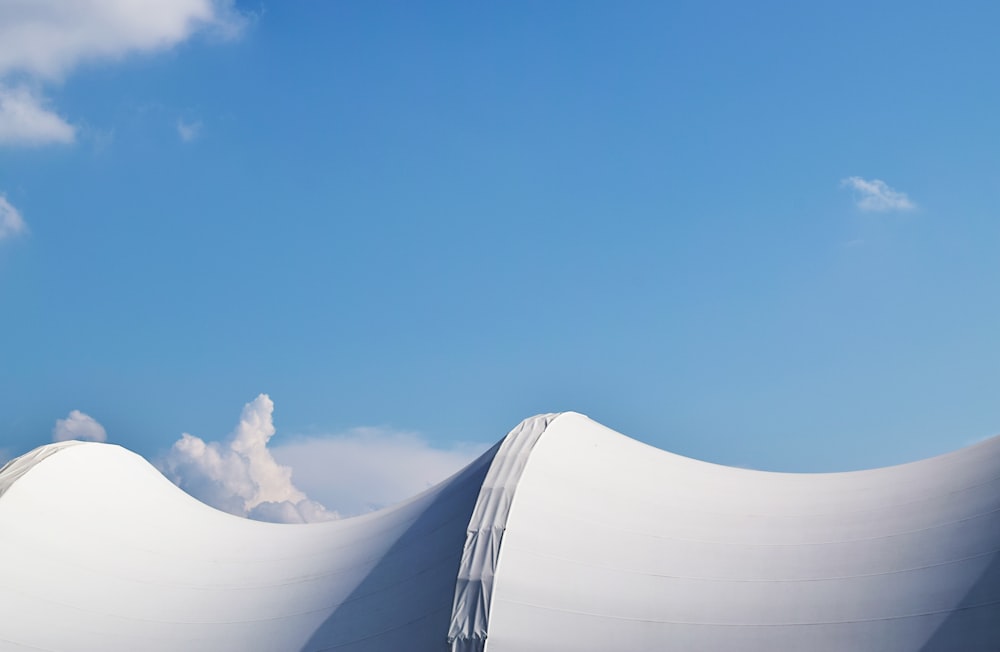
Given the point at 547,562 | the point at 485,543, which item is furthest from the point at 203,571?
the point at 547,562

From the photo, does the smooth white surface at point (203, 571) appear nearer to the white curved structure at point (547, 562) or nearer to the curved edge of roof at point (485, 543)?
the white curved structure at point (547, 562)

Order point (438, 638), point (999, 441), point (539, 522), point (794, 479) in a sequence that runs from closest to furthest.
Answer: point (438, 638)
point (539, 522)
point (999, 441)
point (794, 479)

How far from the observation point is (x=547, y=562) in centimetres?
1577

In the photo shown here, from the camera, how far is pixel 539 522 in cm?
1633

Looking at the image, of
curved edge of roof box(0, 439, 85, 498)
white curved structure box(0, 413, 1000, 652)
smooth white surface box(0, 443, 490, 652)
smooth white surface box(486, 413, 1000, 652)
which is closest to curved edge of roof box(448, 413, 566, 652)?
white curved structure box(0, 413, 1000, 652)

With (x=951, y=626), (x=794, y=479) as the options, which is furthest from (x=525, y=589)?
(x=794, y=479)

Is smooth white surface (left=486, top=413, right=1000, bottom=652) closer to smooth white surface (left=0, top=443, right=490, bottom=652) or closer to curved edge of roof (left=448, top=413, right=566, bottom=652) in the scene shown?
curved edge of roof (left=448, top=413, right=566, bottom=652)

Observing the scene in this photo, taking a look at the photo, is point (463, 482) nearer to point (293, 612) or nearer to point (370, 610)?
point (370, 610)

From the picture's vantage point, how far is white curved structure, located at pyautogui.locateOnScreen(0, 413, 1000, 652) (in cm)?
1477

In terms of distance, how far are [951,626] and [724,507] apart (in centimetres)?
529

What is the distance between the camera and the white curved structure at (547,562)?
1477 centimetres

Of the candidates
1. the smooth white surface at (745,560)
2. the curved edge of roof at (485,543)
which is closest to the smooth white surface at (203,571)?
the curved edge of roof at (485,543)

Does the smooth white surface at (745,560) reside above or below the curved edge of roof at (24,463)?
below

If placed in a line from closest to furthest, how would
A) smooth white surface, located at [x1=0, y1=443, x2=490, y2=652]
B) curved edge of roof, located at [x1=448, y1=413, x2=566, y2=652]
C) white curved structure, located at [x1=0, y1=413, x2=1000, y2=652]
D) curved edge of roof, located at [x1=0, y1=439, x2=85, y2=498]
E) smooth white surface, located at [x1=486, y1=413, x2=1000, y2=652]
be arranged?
smooth white surface, located at [x1=486, y1=413, x2=1000, y2=652] < curved edge of roof, located at [x1=448, y1=413, x2=566, y2=652] < white curved structure, located at [x1=0, y1=413, x2=1000, y2=652] < smooth white surface, located at [x1=0, y1=443, x2=490, y2=652] < curved edge of roof, located at [x1=0, y1=439, x2=85, y2=498]
